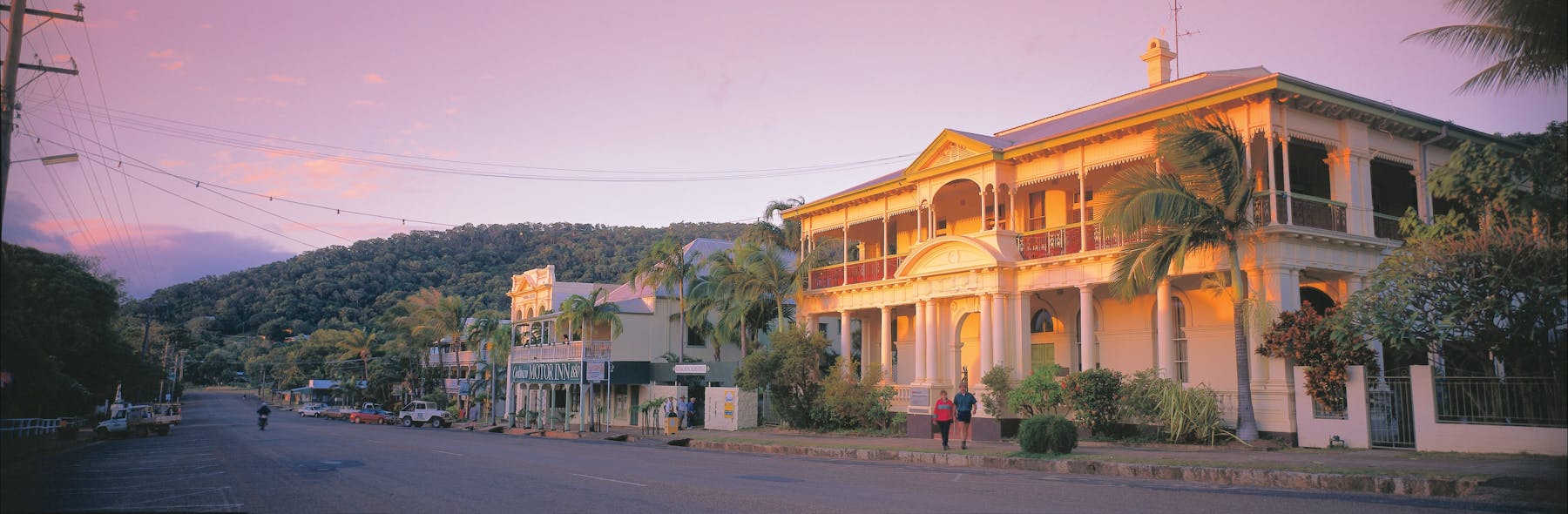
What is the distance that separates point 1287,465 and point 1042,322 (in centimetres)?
1408

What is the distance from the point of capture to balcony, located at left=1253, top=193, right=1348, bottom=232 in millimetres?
21047

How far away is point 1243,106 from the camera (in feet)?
69.1

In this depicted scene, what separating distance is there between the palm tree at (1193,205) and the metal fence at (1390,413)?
2.25 m

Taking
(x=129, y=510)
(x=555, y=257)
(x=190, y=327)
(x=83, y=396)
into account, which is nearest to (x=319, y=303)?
(x=190, y=327)

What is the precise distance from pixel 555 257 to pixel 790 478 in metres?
87.5

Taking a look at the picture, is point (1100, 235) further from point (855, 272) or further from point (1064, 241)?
point (855, 272)

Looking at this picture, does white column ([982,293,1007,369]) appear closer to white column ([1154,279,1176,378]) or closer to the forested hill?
white column ([1154,279,1176,378])

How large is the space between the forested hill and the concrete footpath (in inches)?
2781

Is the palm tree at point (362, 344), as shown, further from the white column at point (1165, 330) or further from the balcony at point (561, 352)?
the white column at point (1165, 330)

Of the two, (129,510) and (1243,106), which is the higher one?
(1243,106)

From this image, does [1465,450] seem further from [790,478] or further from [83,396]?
[83,396]

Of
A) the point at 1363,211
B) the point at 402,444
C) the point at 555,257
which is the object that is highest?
the point at 555,257

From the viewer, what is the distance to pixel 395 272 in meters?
104

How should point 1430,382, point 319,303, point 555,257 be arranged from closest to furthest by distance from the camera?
point 1430,382, point 555,257, point 319,303
